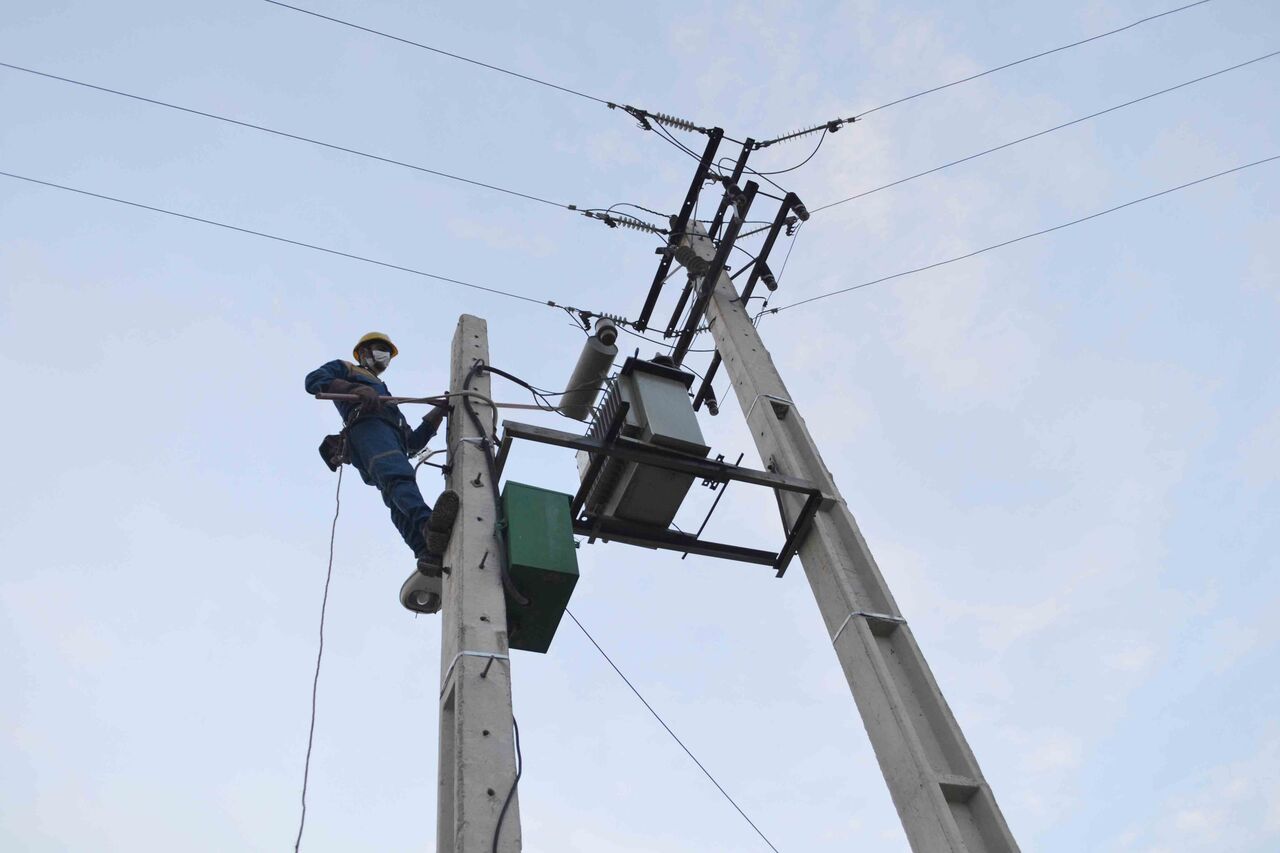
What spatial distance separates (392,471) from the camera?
A: 16.5ft

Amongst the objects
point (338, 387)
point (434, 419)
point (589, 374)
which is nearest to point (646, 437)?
point (589, 374)

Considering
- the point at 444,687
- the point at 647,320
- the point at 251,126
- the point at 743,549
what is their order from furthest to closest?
the point at 647,320
the point at 251,126
the point at 743,549
the point at 444,687

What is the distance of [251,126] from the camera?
7.59 meters

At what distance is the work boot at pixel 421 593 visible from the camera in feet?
14.9

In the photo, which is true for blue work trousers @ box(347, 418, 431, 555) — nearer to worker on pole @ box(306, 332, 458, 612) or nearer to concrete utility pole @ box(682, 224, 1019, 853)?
worker on pole @ box(306, 332, 458, 612)

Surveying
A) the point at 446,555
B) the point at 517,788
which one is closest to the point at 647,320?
the point at 446,555

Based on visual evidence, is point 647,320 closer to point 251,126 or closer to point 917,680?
point 251,126

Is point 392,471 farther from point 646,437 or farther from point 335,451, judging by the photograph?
point 646,437

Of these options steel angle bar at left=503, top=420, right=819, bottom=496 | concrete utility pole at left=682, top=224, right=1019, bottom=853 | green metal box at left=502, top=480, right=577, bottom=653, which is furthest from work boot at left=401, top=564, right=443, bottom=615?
concrete utility pole at left=682, top=224, right=1019, bottom=853

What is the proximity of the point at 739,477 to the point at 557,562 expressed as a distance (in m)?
1.63

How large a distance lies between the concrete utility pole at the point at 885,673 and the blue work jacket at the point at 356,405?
2148 millimetres

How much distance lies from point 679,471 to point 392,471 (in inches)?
60.8

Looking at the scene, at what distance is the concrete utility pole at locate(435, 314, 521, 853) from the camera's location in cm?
300

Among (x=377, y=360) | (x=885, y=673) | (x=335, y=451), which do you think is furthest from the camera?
(x=377, y=360)
